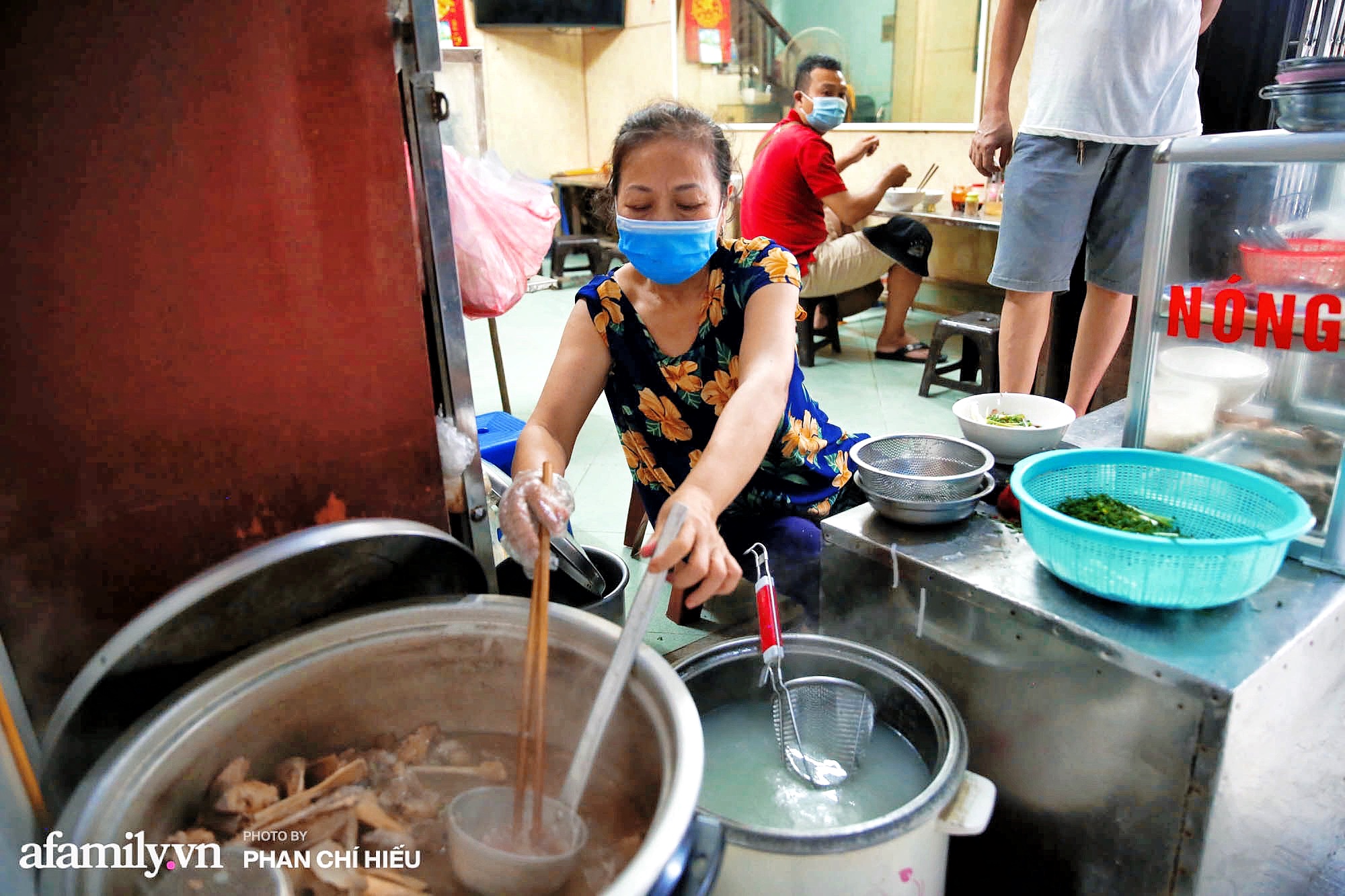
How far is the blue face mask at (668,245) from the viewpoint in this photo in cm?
179

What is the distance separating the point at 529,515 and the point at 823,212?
173 inches

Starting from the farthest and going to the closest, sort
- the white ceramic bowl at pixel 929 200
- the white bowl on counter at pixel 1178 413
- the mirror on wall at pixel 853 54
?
the mirror on wall at pixel 853 54 < the white ceramic bowl at pixel 929 200 < the white bowl on counter at pixel 1178 413

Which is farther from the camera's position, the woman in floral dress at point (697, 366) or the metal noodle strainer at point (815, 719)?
the woman in floral dress at point (697, 366)

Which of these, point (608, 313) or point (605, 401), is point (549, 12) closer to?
point (605, 401)

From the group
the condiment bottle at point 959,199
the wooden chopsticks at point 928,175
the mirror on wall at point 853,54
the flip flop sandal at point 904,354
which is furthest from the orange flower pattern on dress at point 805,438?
the mirror on wall at point 853,54

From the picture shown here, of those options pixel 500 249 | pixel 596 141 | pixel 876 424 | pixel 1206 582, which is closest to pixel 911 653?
pixel 1206 582

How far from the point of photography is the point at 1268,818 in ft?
4.74

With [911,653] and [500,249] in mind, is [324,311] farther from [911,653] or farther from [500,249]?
[500,249]

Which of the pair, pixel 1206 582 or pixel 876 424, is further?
pixel 876 424

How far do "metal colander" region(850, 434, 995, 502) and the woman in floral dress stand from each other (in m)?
0.23

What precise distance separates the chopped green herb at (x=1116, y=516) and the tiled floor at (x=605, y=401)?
126cm

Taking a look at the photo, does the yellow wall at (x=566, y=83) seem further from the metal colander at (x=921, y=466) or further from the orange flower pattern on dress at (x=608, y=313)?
the metal colander at (x=921, y=466)

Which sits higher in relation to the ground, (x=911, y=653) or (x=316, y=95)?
(x=316, y=95)

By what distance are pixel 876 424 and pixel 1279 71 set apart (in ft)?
9.16
